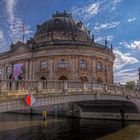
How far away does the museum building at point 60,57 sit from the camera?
4822cm

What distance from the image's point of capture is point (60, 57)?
48281 mm

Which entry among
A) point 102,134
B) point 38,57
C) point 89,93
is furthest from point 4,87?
point 38,57

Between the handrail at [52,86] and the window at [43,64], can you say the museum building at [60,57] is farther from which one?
the handrail at [52,86]

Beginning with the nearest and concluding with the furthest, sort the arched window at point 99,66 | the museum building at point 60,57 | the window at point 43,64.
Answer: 1. the museum building at point 60,57
2. the window at point 43,64
3. the arched window at point 99,66

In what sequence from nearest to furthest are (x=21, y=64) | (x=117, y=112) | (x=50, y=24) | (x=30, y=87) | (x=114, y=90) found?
(x=30, y=87), (x=114, y=90), (x=117, y=112), (x=21, y=64), (x=50, y=24)

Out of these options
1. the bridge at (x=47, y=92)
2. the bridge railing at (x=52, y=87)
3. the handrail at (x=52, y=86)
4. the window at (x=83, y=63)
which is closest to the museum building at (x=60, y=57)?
the window at (x=83, y=63)

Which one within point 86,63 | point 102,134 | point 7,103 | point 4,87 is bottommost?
point 102,134

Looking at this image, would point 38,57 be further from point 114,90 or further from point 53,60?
point 114,90

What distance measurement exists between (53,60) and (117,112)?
15330 mm

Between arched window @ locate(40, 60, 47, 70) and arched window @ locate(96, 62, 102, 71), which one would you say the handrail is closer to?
arched window @ locate(96, 62, 102, 71)

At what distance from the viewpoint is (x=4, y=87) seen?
15.8 m

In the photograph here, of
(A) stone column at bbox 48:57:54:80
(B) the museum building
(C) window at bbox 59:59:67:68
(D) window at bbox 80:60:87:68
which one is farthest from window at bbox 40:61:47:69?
(D) window at bbox 80:60:87:68

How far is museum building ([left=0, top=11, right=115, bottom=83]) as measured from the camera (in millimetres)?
48219

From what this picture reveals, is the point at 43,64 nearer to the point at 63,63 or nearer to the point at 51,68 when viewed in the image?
the point at 51,68
